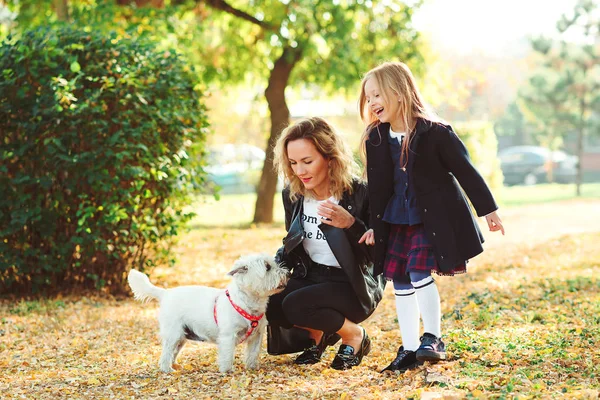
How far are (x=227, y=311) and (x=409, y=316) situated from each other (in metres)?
1.08

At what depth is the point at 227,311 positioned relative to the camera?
4.46 m

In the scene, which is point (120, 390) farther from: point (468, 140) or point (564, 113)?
point (564, 113)

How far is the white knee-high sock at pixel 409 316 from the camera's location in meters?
4.39

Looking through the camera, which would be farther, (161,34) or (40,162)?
(161,34)

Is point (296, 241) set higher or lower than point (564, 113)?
lower

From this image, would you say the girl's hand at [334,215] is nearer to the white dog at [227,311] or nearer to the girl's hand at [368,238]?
the girl's hand at [368,238]

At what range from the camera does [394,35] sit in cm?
1466

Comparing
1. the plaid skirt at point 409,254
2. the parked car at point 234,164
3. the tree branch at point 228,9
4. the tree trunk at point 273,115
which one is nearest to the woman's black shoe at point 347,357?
the plaid skirt at point 409,254

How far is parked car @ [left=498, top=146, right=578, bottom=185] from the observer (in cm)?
3325

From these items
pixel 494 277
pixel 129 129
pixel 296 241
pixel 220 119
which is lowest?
pixel 494 277

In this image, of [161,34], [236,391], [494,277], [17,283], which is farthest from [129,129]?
[161,34]

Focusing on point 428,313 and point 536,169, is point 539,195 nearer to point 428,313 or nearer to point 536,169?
point 536,169

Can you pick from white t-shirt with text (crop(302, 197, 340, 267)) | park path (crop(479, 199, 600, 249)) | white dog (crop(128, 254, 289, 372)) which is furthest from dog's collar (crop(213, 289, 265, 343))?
park path (crop(479, 199, 600, 249))

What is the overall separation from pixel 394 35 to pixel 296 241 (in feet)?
35.3
